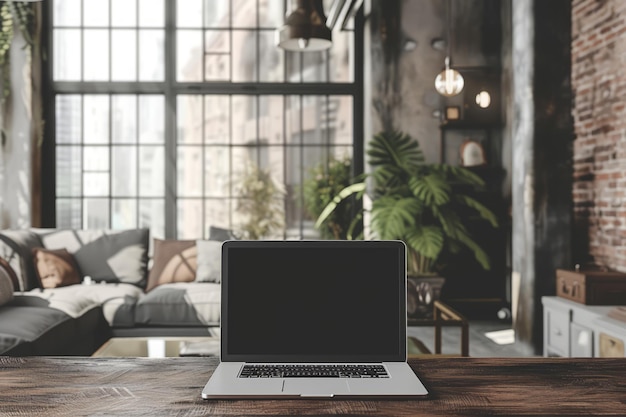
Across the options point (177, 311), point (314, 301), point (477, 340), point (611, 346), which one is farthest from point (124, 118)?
point (314, 301)

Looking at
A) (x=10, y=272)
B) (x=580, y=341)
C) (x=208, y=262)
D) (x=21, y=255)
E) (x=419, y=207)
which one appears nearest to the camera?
(x=580, y=341)

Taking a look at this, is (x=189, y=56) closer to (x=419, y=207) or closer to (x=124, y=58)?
(x=124, y=58)

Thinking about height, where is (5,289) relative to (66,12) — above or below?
below

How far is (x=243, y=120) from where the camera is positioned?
6.25 m

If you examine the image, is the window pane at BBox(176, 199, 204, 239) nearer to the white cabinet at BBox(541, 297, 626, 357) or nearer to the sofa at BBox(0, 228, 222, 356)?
the sofa at BBox(0, 228, 222, 356)

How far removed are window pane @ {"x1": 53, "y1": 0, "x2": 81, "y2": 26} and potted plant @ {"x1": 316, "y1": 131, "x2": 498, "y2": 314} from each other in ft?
9.73

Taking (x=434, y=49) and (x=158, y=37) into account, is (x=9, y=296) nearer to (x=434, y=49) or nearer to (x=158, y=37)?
(x=158, y=37)

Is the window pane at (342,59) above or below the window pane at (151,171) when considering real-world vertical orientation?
above

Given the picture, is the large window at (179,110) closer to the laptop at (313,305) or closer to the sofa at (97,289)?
the sofa at (97,289)

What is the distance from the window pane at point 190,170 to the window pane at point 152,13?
1.19 m

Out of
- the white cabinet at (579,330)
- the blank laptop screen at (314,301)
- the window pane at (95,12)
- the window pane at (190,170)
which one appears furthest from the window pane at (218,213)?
the blank laptop screen at (314,301)

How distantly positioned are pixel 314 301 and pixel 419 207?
4.29m

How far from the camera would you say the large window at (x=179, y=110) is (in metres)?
6.16

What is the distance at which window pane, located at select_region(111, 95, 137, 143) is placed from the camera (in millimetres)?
6191
